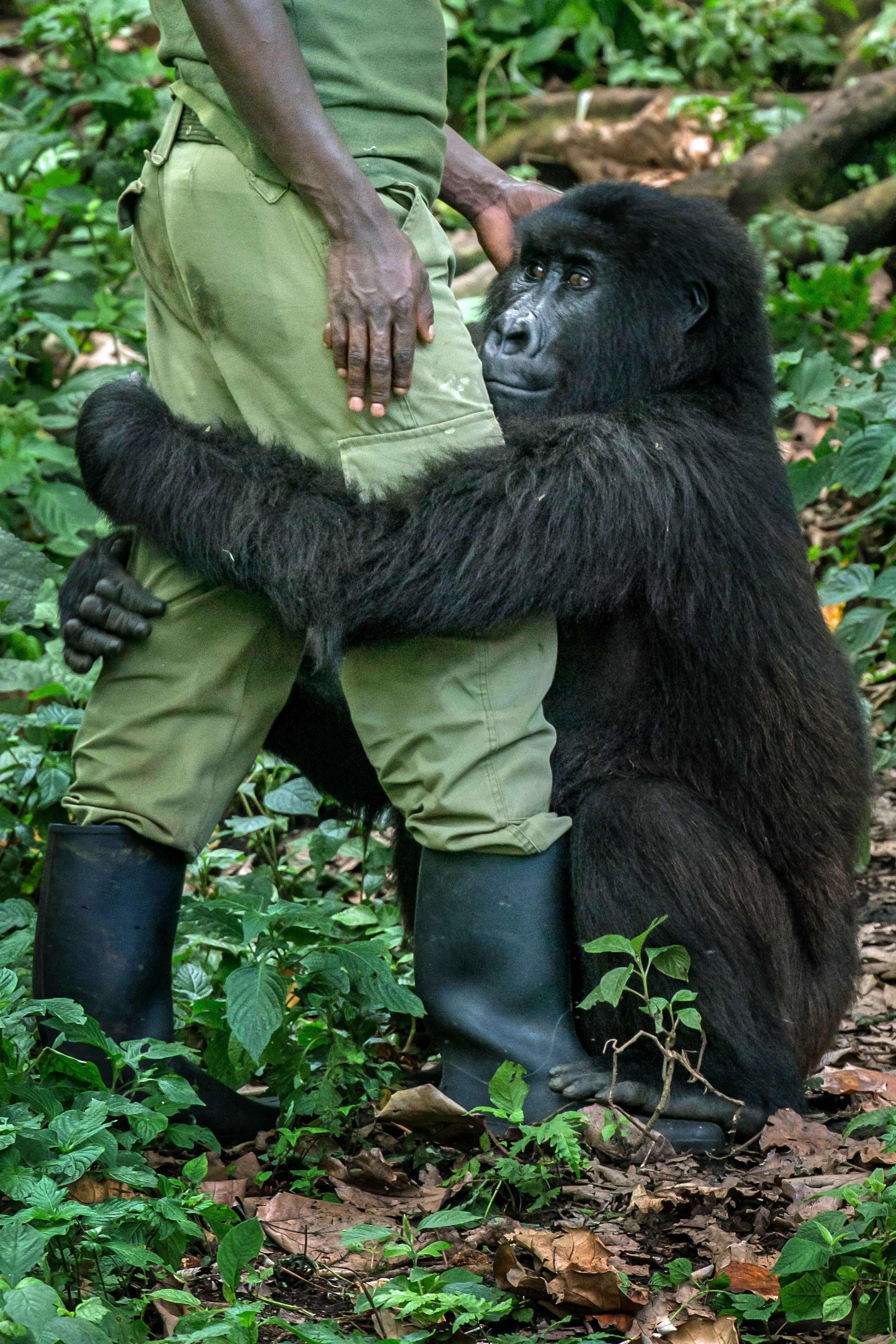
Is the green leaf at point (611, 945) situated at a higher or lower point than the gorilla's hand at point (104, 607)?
lower

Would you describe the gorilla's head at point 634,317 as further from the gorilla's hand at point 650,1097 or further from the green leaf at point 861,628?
the gorilla's hand at point 650,1097

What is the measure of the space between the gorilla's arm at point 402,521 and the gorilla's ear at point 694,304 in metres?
0.53

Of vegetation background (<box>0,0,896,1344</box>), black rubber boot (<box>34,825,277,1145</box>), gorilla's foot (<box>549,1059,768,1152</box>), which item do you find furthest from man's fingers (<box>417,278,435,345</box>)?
gorilla's foot (<box>549,1059,768,1152</box>)

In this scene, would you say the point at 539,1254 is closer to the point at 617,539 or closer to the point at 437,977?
the point at 437,977

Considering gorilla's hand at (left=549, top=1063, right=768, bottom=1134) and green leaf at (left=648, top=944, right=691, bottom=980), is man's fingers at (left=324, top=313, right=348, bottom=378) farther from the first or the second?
gorilla's hand at (left=549, top=1063, right=768, bottom=1134)

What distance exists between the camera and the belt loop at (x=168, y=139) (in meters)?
2.58

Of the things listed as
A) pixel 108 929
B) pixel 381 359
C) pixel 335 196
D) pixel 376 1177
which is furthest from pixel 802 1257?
pixel 335 196

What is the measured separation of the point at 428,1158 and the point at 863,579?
220 cm

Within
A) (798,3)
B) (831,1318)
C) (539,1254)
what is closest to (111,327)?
(539,1254)

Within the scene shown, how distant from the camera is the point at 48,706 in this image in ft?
11.9

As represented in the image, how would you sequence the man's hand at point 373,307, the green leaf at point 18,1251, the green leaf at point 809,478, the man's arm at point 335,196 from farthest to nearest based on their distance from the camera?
the green leaf at point 809,478 < the man's hand at point 373,307 < the man's arm at point 335,196 < the green leaf at point 18,1251

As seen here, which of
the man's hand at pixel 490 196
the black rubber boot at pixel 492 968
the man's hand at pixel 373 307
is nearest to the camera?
the man's hand at pixel 373 307

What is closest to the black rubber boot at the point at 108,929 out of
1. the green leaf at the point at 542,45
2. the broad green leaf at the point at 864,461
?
the broad green leaf at the point at 864,461

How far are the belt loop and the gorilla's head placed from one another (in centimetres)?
92
